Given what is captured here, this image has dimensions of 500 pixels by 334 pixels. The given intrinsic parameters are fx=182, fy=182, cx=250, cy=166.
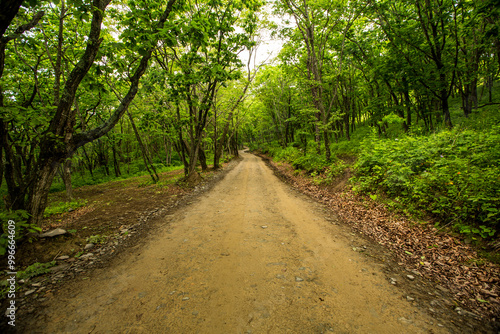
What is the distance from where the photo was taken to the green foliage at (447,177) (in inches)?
156

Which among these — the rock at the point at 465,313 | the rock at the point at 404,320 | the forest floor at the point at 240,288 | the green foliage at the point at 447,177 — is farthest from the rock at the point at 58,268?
the green foliage at the point at 447,177

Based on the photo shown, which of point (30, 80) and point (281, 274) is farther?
point (30, 80)

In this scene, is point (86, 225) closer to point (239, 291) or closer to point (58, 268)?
point (58, 268)

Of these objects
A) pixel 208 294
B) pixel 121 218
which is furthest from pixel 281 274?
pixel 121 218

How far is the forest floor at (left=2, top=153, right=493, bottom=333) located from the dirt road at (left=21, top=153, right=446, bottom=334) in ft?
0.05

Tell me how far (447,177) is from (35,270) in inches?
374

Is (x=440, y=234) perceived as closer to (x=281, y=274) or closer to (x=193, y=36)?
(x=281, y=274)

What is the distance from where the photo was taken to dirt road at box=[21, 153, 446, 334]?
239 cm

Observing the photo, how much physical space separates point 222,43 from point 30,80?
9.67 metres

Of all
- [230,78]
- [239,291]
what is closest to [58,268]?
[239,291]

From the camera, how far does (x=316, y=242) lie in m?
4.43

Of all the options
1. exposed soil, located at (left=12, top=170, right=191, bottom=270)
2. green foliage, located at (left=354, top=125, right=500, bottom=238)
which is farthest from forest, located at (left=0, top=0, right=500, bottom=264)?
exposed soil, located at (left=12, top=170, right=191, bottom=270)

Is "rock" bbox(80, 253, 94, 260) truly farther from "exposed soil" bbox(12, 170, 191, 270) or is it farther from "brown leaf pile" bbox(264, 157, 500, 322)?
"brown leaf pile" bbox(264, 157, 500, 322)

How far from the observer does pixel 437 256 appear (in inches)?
148
